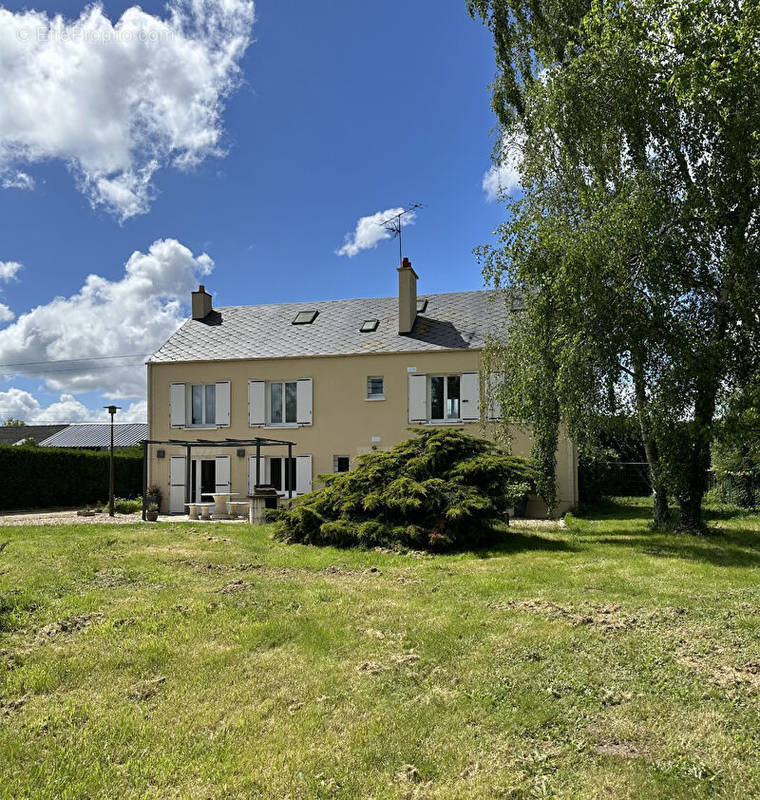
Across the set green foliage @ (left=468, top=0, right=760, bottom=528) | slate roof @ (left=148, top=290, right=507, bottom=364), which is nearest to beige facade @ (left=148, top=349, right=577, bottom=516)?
slate roof @ (left=148, top=290, right=507, bottom=364)

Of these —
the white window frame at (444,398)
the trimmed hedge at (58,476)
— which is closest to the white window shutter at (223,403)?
the trimmed hedge at (58,476)

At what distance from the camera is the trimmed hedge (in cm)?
1797

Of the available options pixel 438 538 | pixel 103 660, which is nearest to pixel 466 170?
pixel 438 538

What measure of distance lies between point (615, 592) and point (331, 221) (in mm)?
12704

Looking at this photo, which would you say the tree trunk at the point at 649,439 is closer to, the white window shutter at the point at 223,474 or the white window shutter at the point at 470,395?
the white window shutter at the point at 470,395

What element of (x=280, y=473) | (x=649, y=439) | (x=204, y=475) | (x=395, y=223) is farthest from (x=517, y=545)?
(x=395, y=223)

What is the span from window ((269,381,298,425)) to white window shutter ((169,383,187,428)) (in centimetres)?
273

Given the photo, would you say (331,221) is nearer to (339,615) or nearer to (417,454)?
(417,454)

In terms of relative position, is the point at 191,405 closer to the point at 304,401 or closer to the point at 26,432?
the point at 304,401

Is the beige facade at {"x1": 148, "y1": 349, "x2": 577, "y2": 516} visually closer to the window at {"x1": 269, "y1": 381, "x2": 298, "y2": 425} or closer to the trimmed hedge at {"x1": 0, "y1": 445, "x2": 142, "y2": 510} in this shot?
the window at {"x1": 269, "y1": 381, "x2": 298, "y2": 425}

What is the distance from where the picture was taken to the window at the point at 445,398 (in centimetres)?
1705

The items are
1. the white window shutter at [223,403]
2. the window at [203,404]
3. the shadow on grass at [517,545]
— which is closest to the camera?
the shadow on grass at [517,545]

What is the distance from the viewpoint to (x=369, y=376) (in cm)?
1759

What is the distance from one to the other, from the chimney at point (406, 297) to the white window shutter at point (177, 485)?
777 centimetres
